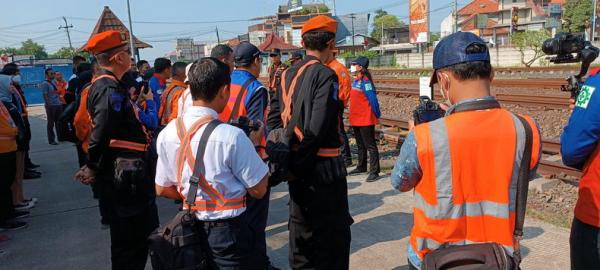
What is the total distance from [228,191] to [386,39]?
92.1 meters

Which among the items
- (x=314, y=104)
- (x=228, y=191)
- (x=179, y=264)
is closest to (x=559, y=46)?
(x=314, y=104)

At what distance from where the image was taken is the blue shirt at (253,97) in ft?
11.6

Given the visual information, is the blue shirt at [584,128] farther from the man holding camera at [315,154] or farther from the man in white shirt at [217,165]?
the man in white shirt at [217,165]

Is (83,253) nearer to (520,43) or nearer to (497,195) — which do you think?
(497,195)

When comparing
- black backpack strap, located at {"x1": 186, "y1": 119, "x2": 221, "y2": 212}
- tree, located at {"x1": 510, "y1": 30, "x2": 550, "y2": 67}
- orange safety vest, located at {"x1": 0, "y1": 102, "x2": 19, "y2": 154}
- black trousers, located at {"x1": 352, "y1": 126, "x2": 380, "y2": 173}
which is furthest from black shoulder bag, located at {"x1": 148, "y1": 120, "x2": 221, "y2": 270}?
tree, located at {"x1": 510, "y1": 30, "x2": 550, "y2": 67}

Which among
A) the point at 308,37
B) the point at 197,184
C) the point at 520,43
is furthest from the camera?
the point at 520,43

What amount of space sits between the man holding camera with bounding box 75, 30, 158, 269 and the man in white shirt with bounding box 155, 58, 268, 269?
41.1 inches

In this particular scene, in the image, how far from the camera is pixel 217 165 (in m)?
2.29

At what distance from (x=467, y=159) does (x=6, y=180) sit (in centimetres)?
547

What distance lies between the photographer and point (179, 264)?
7.54ft

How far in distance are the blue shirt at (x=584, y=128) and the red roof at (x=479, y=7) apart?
85956 mm

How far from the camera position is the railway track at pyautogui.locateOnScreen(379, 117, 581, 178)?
230 inches

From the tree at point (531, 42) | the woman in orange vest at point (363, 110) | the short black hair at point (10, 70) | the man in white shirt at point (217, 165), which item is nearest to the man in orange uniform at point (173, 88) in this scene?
the woman in orange vest at point (363, 110)

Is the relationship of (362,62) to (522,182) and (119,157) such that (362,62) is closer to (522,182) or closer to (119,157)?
(119,157)
